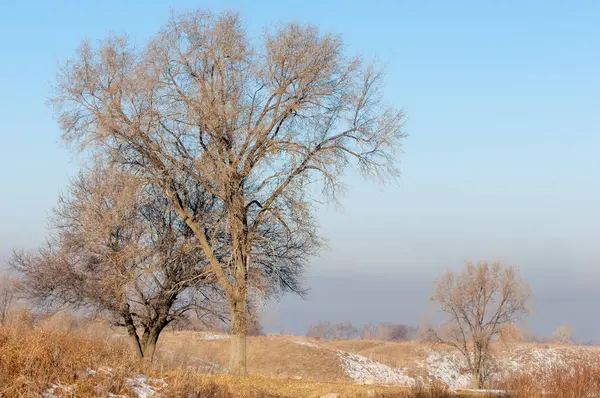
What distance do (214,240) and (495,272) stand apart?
99.1 ft

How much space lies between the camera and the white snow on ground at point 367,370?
4372 centimetres

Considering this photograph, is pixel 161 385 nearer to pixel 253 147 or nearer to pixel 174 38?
pixel 253 147

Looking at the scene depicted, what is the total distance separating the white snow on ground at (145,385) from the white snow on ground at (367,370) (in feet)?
112

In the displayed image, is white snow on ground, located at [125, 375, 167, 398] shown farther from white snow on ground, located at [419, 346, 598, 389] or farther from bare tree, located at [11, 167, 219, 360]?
white snow on ground, located at [419, 346, 598, 389]

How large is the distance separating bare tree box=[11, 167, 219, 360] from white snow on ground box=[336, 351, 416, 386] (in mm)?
23551

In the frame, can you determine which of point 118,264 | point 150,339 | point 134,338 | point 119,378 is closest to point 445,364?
point 150,339

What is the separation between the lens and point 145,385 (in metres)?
10.4

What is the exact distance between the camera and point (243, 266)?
1816 centimetres

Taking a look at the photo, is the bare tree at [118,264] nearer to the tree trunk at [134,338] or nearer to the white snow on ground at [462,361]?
the tree trunk at [134,338]

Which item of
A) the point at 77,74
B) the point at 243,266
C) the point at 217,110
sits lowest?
the point at 243,266

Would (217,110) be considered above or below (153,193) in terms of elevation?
above

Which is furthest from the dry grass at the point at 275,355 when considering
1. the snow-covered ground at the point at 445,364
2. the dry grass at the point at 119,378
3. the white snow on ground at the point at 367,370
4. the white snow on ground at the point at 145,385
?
the white snow on ground at the point at 145,385

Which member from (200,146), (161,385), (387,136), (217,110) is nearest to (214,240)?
(200,146)

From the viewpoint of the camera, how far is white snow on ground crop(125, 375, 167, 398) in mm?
9949
